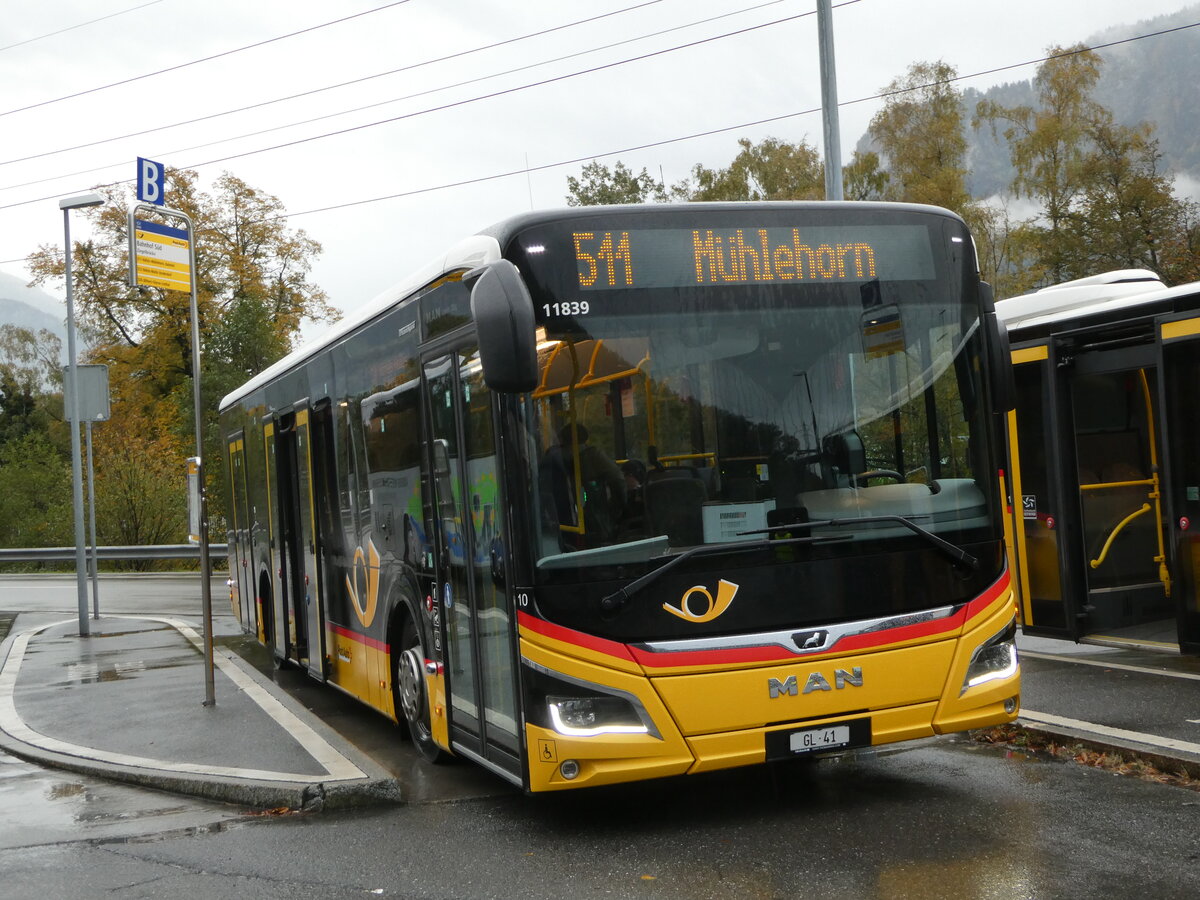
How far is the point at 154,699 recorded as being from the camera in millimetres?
11492

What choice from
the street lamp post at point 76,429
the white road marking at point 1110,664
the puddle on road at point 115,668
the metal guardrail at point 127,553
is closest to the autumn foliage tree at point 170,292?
the metal guardrail at point 127,553

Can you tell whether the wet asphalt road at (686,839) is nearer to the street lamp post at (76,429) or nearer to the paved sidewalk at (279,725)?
the paved sidewalk at (279,725)

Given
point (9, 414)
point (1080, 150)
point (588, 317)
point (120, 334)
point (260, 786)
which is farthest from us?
point (9, 414)

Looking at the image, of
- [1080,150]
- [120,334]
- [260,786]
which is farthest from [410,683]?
[1080,150]

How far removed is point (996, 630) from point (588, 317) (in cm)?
256

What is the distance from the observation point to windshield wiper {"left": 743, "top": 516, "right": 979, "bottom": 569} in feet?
20.8

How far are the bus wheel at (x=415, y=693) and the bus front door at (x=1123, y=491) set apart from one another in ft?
20.1

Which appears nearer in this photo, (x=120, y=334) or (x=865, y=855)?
(x=865, y=855)

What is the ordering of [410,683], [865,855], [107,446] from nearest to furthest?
[865,855] → [410,683] → [107,446]

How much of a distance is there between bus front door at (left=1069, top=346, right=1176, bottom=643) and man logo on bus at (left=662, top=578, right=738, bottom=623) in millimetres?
6384

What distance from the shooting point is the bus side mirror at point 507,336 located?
590 centimetres

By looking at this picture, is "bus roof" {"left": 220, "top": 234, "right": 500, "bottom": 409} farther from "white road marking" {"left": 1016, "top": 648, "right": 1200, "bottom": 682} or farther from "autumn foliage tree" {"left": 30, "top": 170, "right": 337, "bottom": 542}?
"autumn foliage tree" {"left": 30, "top": 170, "right": 337, "bottom": 542}

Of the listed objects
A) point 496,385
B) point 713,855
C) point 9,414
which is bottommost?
point 713,855

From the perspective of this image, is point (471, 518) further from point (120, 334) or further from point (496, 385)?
point (120, 334)
